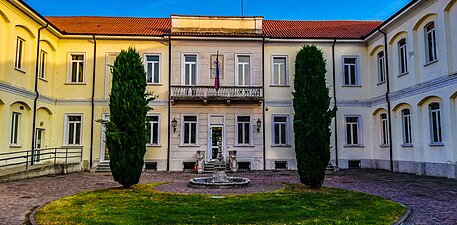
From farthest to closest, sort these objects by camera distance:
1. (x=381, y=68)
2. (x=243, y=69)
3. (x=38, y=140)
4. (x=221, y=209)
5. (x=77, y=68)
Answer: (x=243, y=69)
(x=77, y=68)
(x=381, y=68)
(x=38, y=140)
(x=221, y=209)

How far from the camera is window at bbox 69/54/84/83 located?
21.1 meters

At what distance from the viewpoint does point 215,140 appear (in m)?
20.9

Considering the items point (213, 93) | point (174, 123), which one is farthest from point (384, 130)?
point (174, 123)

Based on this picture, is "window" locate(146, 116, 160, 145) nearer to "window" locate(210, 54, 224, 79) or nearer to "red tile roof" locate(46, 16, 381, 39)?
"window" locate(210, 54, 224, 79)

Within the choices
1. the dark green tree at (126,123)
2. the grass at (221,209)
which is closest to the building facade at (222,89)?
the dark green tree at (126,123)

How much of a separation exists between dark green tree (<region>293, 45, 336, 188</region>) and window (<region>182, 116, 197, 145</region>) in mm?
9411

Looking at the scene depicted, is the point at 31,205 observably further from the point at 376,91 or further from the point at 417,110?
the point at 376,91

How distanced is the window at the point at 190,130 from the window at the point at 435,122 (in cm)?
1235

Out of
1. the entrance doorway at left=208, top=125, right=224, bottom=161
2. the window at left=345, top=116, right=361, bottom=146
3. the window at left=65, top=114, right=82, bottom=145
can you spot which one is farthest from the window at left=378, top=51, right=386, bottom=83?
the window at left=65, top=114, right=82, bottom=145

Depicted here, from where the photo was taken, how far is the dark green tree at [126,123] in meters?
12.1

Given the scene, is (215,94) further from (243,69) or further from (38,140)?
(38,140)

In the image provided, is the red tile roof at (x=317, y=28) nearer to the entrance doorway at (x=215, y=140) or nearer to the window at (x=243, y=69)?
the window at (x=243, y=69)

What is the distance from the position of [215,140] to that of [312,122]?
962 cm

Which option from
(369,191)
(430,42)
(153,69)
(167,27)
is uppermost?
(167,27)
